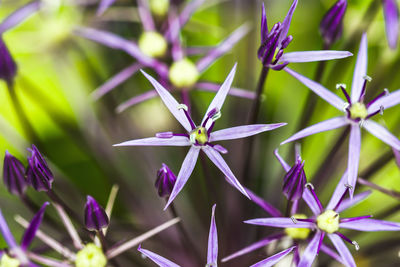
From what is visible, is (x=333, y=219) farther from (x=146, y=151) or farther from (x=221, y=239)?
(x=146, y=151)

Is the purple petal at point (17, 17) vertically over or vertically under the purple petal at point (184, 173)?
over

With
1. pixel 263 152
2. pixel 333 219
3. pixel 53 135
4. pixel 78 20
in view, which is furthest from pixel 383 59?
pixel 53 135

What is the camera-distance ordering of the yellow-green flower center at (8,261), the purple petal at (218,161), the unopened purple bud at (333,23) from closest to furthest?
the purple petal at (218,161)
the yellow-green flower center at (8,261)
the unopened purple bud at (333,23)

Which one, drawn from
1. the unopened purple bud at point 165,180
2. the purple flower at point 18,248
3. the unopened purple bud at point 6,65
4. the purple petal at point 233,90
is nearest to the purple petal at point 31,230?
the purple flower at point 18,248

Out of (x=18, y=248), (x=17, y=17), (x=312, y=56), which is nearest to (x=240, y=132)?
(x=312, y=56)

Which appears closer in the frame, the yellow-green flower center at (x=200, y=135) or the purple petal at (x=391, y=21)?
the yellow-green flower center at (x=200, y=135)

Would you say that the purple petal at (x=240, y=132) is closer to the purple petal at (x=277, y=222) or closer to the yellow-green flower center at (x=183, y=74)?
the purple petal at (x=277, y=222)

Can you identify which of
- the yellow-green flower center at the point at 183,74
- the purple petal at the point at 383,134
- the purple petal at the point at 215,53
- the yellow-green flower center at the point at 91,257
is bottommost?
the yellow-green flower center at the point at 91,257
